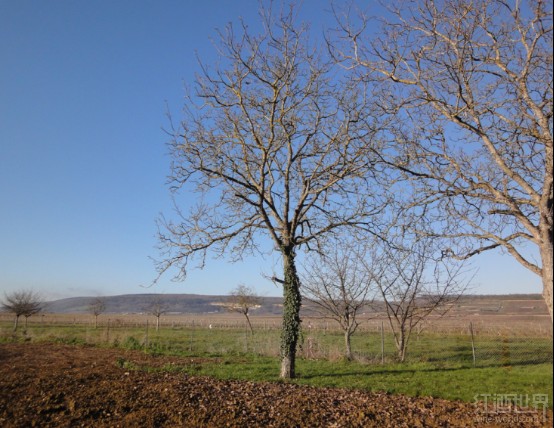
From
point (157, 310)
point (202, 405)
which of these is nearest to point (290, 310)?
point (202, 405)

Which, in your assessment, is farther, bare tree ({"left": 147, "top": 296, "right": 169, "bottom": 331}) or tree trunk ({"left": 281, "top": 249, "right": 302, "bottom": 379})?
bare tree ({"left": 147, "top": 296, "right": 169, "bottom": 331})

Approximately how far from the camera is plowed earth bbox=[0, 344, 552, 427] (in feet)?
23.7

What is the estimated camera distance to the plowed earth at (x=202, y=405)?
7.23 metres

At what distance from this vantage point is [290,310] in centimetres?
1331

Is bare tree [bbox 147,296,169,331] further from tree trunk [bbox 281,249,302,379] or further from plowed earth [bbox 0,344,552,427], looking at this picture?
plowed earth [bbox 0,344,552,427]

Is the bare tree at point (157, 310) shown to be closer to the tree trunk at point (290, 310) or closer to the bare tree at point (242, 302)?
the bare tree at point (242, 302)

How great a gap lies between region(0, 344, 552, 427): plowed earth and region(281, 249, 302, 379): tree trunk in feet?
7.39

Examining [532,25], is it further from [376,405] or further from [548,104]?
[376,405]

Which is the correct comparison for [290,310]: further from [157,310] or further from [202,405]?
[157,310]

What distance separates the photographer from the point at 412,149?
7832 mm

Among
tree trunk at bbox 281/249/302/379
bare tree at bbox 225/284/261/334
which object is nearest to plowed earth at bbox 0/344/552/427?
tree trunk at bbox 281/249/302/379

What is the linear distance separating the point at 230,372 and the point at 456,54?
10.6 meters

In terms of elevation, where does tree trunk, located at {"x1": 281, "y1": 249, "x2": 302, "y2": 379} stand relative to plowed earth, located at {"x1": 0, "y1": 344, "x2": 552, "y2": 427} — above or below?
above

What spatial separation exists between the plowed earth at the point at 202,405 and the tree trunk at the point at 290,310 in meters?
2.25
